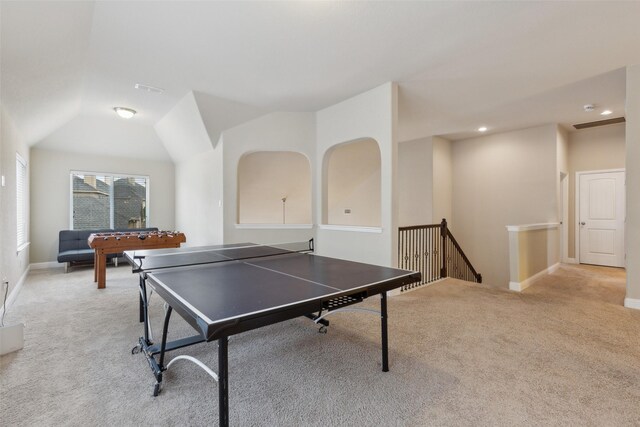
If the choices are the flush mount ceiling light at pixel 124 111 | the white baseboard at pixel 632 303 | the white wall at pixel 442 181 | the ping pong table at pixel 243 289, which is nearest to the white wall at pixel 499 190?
the white wall at pixel 442 181

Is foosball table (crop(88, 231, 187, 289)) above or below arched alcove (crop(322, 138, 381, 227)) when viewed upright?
below

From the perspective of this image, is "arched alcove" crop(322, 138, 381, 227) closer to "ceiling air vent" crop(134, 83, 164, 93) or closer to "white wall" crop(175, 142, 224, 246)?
"white wall" crop(175, 142, 224, 246)

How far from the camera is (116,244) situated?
469 cm

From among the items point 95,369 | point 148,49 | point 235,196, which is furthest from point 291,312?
point 235,196

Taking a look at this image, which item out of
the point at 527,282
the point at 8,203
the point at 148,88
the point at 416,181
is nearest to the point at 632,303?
the point at 527,282

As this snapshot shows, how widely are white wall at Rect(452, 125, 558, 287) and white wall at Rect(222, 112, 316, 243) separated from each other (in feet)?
12.3

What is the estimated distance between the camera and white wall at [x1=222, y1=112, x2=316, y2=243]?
5.11m

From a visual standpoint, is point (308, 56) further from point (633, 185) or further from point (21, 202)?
point (21, 202)

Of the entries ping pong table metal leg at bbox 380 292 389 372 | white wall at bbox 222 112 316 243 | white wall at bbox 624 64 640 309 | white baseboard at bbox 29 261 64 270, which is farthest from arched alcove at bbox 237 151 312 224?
white wall at bbox 624 64 640 309

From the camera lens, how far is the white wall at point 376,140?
388cm

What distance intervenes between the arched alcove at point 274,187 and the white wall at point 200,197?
795mm

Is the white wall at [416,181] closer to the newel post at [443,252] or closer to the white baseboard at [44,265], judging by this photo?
the newel post at [443,252]

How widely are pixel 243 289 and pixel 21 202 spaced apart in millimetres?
5525

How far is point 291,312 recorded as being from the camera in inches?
55.0
